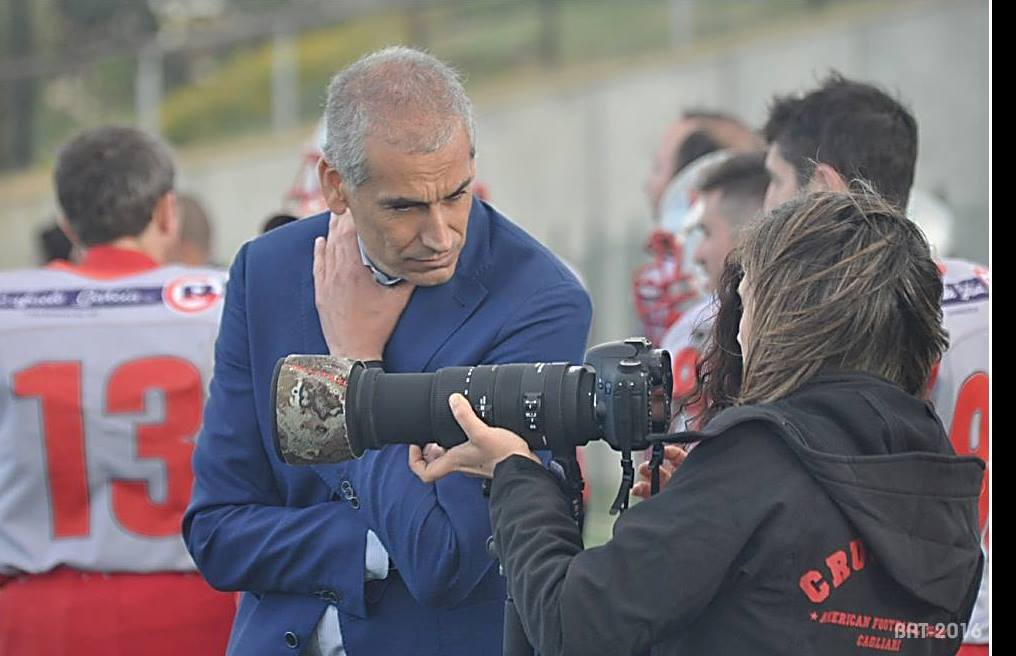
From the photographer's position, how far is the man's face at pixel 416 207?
8.55 ft

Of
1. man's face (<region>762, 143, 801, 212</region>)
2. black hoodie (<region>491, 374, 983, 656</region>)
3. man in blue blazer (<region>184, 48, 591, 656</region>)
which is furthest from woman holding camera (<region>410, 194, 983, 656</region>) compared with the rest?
man's face (<region>762, 143, 801, 212</region>)

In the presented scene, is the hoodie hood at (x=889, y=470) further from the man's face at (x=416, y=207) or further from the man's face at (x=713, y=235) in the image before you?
the man's face at (x=713, y=235)

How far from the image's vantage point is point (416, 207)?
2.64 m

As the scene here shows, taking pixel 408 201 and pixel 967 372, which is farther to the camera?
pixel 967 372

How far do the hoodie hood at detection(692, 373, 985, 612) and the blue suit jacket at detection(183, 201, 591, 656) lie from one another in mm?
576

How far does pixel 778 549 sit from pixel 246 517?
103 cm

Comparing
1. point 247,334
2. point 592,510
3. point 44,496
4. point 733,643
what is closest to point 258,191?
point 592,510

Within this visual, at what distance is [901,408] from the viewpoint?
2166mm

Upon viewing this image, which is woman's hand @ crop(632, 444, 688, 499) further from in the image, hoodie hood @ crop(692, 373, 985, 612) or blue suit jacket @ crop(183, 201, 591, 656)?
hoodie hood @ crop(692, 373, 985, 612)

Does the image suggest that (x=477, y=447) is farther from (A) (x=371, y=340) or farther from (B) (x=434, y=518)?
(A) (x=371, y=340)

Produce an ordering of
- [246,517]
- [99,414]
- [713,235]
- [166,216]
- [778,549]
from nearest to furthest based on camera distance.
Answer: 1. [778,549]
2. [246,517]
3. [99,414]
4. [166,216]
5. [713,235]

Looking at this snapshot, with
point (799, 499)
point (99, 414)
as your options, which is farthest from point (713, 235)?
point (799, 499)

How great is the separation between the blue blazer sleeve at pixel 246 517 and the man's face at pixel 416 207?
0.28 metres

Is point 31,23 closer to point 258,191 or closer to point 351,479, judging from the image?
point 258,191
